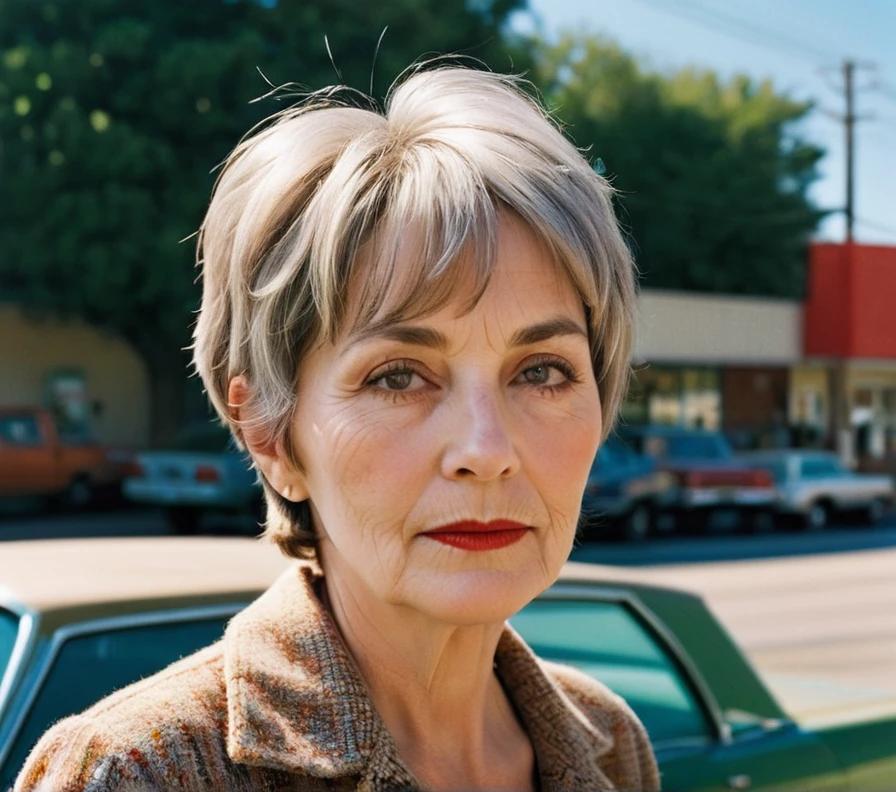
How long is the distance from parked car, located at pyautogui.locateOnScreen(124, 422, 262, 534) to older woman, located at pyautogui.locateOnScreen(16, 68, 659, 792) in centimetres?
1390

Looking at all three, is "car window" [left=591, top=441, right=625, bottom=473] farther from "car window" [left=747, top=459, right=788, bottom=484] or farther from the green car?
the green car

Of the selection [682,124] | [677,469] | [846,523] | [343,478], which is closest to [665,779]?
[343,478]

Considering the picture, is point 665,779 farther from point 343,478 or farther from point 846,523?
point 846,523

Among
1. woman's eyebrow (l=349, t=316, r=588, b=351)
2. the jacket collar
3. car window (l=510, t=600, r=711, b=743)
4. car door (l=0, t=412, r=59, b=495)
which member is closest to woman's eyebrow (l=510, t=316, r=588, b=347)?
woman's eyebrow (l=349, t=316, r=588, b=351)

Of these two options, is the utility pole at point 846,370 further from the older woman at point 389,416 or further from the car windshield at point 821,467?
the older woman at point 389,416

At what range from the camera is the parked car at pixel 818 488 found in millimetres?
21750

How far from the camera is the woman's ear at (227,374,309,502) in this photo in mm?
1598

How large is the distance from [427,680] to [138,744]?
40cm

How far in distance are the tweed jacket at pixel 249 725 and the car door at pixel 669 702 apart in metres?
1.72

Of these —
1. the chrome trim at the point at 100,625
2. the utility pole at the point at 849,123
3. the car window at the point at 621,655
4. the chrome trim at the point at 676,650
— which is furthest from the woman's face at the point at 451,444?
the utility pole at the point at 849,123

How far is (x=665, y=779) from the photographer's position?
3188mm

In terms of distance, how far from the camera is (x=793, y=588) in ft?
46.3

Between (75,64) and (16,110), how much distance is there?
3.85ft

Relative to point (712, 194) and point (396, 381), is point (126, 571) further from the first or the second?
point (712, 194)
